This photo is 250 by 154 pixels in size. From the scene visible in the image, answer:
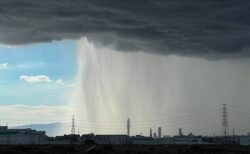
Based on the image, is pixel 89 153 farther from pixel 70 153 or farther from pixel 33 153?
pixel 33 153

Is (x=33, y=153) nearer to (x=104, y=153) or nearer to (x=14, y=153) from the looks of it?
(x=14, y=153)

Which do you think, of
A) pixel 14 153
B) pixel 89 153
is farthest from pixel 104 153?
pixel 14 153

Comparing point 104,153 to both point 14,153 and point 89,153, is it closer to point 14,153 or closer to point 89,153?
point 89,153

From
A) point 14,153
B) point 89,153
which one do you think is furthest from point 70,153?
point 14,153

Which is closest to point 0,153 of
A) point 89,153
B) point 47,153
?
point 47,153

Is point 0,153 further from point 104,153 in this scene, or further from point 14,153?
point 104,153

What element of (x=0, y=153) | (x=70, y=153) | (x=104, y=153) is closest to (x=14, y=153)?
(x=0, y=153)
